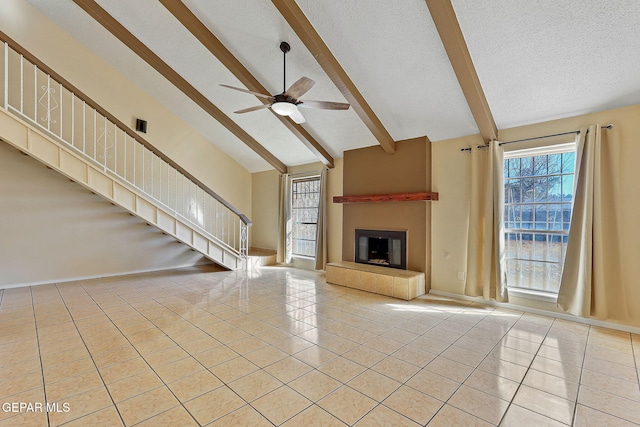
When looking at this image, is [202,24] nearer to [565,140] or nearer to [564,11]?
[564,11]

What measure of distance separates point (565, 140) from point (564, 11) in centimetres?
166

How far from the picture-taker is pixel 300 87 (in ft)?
11.1

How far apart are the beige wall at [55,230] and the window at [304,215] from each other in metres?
3.29

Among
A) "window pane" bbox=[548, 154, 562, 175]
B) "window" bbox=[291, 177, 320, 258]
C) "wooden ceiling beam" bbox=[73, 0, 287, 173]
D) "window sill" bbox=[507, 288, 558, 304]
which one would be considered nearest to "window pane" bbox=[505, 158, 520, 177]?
"window pane" bbox=[548, 154, 562, 175]

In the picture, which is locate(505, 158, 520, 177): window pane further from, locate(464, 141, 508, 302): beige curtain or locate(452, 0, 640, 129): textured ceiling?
locate(452, 0, 640, 129): textured ceiling

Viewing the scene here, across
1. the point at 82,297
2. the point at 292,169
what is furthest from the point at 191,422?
the point at 292,169

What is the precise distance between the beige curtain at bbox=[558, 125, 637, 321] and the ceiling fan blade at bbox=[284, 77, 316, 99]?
3.34 m

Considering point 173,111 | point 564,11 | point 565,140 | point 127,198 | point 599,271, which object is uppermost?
point 173,111

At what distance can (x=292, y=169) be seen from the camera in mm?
7355

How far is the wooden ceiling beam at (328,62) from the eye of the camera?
330 centimetres

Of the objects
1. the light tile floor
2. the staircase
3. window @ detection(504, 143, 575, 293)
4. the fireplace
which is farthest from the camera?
the fireplace

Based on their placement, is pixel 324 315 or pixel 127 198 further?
pixel 127 198

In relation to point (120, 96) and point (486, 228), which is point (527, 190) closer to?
point (486, 228)

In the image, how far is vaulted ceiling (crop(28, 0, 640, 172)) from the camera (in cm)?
292
